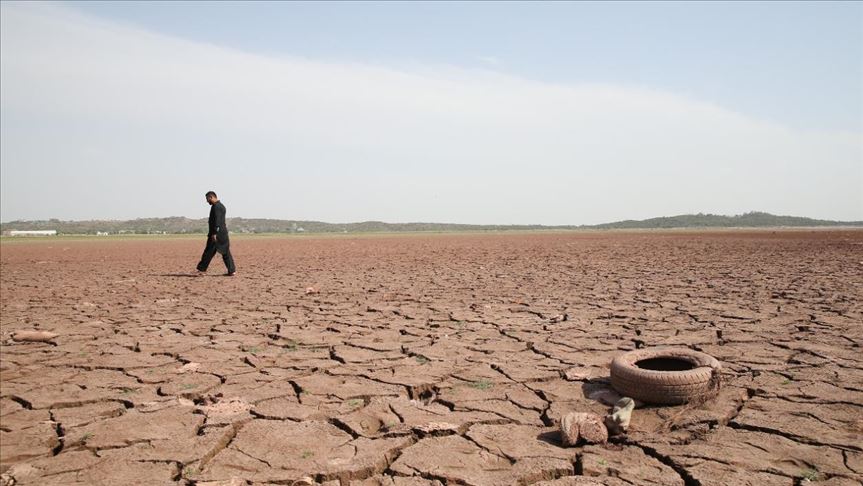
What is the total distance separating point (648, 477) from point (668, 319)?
344 centimetres

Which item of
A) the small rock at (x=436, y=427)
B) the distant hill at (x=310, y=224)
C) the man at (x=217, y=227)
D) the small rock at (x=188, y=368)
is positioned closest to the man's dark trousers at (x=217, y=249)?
the man at (x=217, y=227)

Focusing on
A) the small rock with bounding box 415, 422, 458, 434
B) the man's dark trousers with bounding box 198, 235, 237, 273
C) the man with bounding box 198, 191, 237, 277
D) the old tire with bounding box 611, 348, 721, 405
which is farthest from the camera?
the man's dark trousers with bounding box 198, 235, 237, 273

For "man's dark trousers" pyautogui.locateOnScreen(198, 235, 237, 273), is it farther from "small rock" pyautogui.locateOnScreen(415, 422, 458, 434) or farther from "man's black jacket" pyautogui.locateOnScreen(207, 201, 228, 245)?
"small rock" pyautogui.locateOnScreen(415, 422, 458, 434)

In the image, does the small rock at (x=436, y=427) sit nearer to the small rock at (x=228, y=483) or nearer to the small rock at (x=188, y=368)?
the small rock at (x=228, y=483)

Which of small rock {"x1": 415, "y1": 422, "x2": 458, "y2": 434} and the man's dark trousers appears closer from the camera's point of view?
small rock {"x1": 415, "y1": 422, "x2": 458, "y2": 434}

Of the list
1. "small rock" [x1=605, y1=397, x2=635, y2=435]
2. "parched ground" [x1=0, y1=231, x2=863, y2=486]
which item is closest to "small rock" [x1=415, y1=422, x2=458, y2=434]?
"parched ground" [x1=0, y1=231, x2=863, y2=486]

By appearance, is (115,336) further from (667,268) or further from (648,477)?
(667,268)

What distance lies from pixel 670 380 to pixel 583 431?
0.69m

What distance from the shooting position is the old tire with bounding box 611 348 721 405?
2795mm

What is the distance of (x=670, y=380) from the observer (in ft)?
9.18

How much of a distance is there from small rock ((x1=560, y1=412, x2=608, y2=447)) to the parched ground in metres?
0.05

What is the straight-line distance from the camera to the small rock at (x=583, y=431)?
2.39 meters

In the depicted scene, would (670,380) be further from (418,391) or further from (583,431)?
(418,391)

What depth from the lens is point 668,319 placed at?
5215mm
